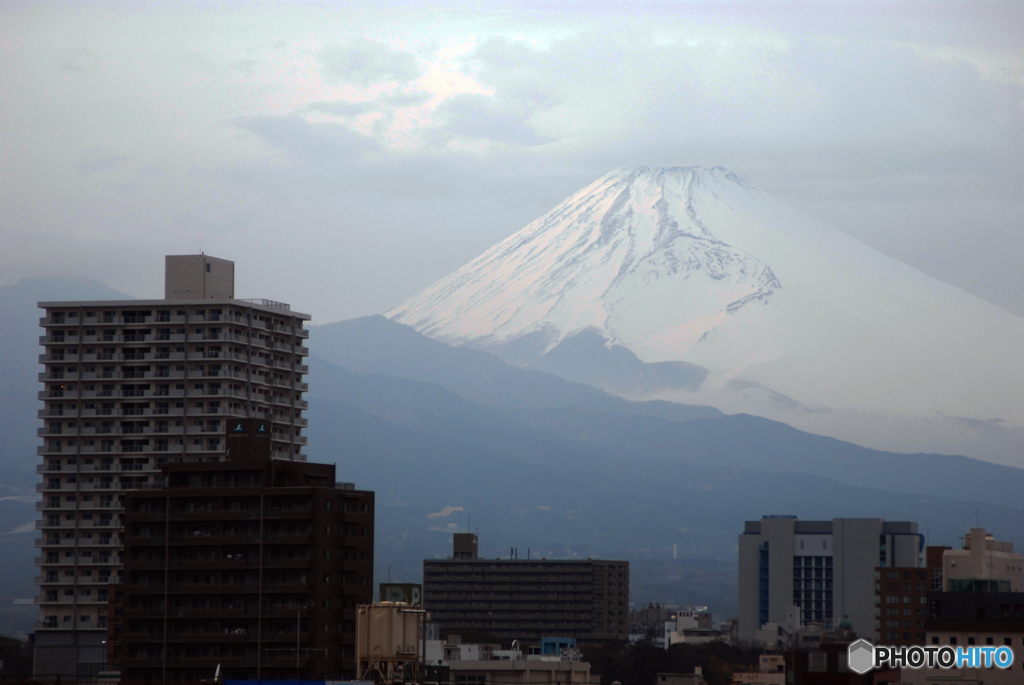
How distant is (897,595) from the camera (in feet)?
585

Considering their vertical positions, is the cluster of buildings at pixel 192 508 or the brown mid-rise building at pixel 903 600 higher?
the cluster of buildings at pixel 192 508

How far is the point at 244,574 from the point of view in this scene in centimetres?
9256

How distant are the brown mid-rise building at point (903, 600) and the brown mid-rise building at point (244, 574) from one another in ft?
317

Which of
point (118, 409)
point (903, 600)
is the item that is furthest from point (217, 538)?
point (903, 600)

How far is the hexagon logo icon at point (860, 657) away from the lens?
2241 inches

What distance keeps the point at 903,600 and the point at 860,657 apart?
126 metres

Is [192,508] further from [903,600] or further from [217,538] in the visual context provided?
[903,600]

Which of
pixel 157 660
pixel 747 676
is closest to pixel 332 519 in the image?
pixel 157 660

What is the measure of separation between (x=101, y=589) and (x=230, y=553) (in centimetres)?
4166

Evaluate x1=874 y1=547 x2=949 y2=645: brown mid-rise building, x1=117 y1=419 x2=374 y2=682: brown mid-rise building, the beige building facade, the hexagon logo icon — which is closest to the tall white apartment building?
x1=117 y1=419 x2=374 y2=682: brown mid-rise building

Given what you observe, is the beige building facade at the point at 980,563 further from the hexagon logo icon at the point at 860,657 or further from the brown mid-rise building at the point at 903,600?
the hexagon logo icon at the point at 860,657

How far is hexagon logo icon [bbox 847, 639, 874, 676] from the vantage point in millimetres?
56919

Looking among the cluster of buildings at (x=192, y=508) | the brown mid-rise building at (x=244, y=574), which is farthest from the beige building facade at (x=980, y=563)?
the brown mid-rise building at (x=244, y=574)

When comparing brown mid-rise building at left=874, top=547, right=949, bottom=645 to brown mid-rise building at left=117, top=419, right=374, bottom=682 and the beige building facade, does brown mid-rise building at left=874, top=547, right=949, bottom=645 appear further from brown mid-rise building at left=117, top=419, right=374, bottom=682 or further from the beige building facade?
brown mid-rise building at left=117, top=419, right=374, bottom=682
